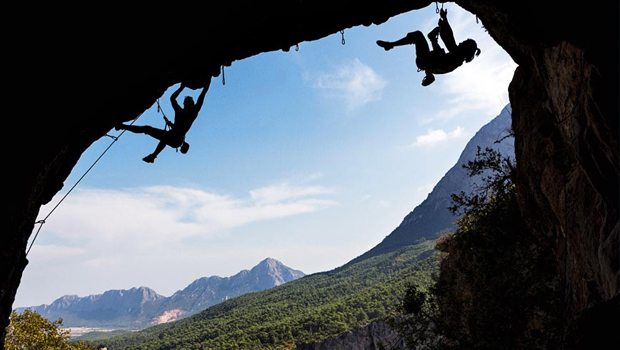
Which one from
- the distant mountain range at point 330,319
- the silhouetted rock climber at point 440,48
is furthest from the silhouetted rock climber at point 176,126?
the distant mountain range at point 330,319

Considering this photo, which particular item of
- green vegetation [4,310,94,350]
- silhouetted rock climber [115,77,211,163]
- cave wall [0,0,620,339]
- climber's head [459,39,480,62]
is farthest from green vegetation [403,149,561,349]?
green vegetation [4,310,94,350]

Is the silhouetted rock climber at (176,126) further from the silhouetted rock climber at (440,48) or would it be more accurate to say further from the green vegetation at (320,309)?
the green vegetation at (320,309)

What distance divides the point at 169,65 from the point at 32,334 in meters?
33.5

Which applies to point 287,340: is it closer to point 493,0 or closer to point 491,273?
point 491,273

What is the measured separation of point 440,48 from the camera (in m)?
9.43

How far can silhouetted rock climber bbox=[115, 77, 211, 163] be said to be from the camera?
8711 mm

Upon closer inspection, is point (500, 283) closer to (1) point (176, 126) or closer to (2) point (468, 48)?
(2) point (468, 48)

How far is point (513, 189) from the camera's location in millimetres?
24312

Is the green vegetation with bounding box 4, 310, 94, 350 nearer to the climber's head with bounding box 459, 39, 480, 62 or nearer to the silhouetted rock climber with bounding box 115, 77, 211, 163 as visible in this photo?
the silhouetted rock climber with bounding box 115, 77, 211, 163

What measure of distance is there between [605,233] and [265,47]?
9.55m

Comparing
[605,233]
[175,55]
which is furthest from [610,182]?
[175,55]

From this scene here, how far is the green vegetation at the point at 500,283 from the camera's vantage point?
19422 millimetres

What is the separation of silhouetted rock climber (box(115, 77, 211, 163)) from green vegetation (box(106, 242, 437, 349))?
142 feet

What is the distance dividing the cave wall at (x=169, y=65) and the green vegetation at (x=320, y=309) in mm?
41243
